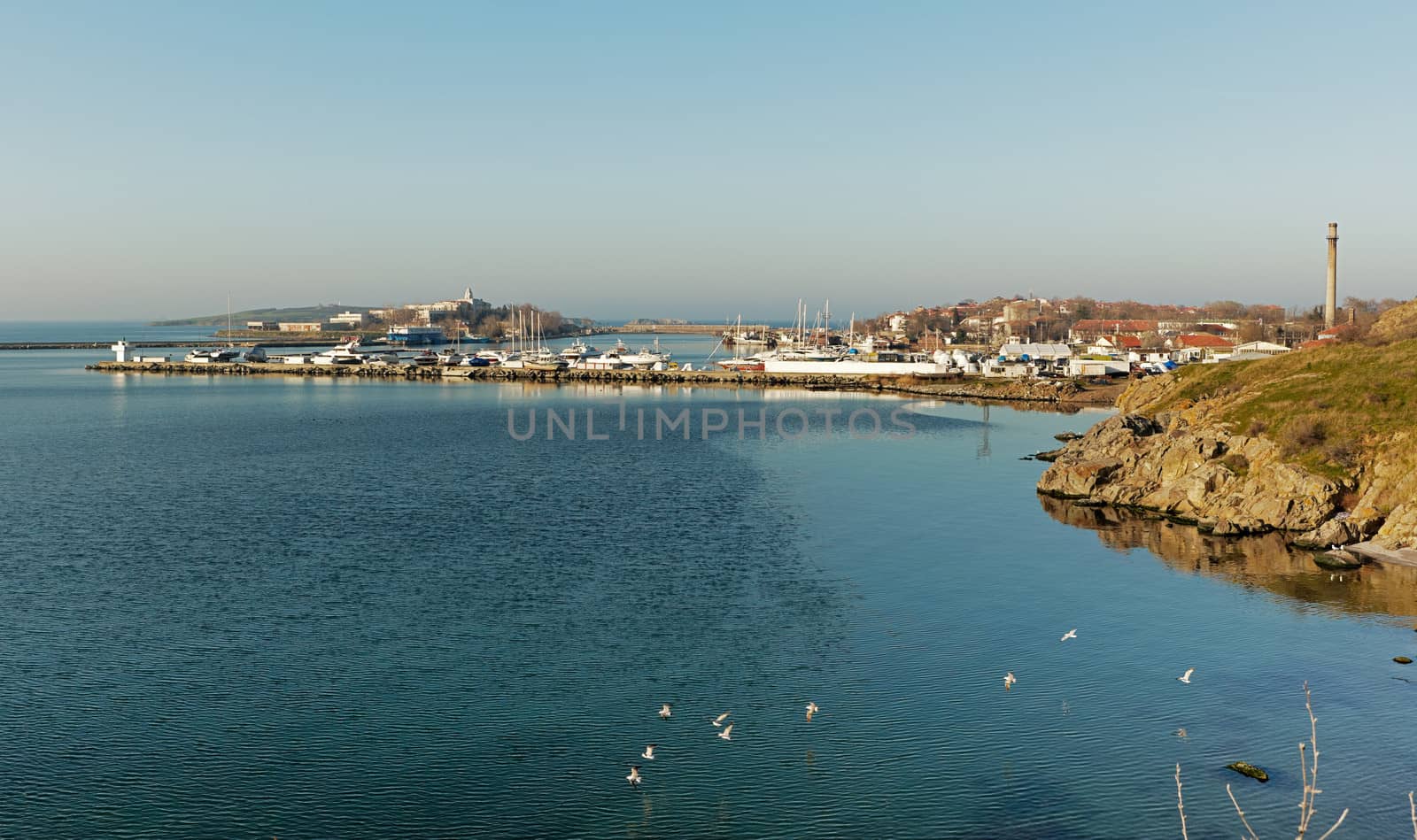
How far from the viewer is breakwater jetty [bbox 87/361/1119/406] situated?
103312 millimetres

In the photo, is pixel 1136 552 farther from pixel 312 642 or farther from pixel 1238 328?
pixel 1238 328

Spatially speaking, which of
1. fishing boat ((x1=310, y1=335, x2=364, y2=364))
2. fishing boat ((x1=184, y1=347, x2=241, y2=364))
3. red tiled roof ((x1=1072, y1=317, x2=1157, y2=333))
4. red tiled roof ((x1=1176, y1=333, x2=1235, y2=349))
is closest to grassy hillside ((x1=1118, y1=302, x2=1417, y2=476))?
red tiled roof ((x1=1176, y1=333, x2=1235, y2=349))

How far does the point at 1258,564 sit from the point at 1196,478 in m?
8.95

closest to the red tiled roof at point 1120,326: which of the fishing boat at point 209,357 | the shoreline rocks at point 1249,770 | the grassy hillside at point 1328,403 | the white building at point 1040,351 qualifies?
the white building at point 1040,351

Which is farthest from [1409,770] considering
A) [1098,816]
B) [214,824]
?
[214,824]

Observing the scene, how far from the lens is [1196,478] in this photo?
145ft

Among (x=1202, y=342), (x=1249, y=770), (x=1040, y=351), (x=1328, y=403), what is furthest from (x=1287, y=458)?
(x=1202, y=342)

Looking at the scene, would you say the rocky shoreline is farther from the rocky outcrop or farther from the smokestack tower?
the smokestack tower

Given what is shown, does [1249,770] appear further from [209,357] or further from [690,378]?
[209,357]

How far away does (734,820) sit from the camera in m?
18.1

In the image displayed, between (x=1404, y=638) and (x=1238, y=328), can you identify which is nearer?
(x=1404, y=638)

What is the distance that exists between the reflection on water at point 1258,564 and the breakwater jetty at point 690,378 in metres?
55.7

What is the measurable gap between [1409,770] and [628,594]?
19.0m

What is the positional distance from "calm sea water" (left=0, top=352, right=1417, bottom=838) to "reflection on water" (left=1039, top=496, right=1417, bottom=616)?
0.75 ft
